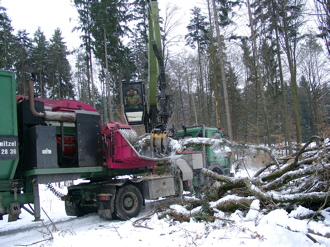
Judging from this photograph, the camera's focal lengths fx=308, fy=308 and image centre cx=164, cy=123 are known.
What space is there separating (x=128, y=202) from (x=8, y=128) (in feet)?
11.8

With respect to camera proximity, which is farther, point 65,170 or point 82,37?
point 82,37

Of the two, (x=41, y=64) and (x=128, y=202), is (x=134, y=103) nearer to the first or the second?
(x=128, y=202)

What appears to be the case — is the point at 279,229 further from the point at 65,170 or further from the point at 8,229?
the point at 8,229

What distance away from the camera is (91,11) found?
26.9m

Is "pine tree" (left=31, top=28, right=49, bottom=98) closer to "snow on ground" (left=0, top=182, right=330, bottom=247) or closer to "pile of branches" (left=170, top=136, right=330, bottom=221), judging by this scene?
"snow on ground" (left=0, top=182, right=330, bottom=247)

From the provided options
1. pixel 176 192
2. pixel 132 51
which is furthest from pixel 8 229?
pixel 132 51

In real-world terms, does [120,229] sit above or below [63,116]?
below

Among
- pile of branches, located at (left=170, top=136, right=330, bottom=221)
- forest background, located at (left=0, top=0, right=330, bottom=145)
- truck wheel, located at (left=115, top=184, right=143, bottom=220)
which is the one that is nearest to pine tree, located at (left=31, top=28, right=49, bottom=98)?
forest background, located at (left=0, top=0, right=330, bottom=145)

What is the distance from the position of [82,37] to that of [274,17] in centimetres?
1678

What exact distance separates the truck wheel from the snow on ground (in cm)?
30

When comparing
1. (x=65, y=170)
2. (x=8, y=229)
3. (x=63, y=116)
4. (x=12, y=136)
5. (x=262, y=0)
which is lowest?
(x=8, y=229)

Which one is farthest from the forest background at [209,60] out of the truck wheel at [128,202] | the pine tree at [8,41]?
the truck wheel at [128,202]

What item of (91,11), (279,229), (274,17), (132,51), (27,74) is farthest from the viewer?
(27,74)

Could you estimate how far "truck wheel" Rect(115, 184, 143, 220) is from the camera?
7828mm
